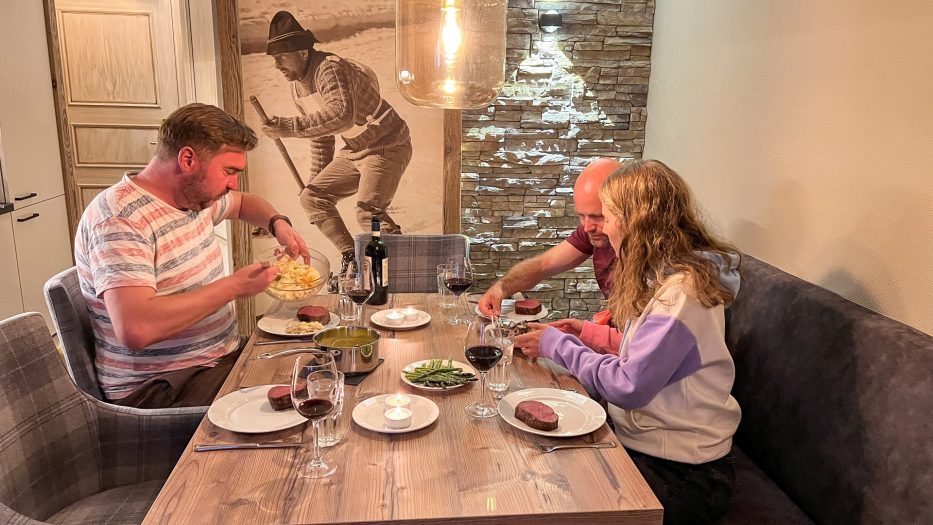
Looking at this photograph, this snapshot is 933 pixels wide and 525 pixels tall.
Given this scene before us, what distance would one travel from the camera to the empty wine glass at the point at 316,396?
1.22m

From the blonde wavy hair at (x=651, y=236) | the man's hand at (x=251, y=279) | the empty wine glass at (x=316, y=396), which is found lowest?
the empty wine glass at (x=316, y=396)

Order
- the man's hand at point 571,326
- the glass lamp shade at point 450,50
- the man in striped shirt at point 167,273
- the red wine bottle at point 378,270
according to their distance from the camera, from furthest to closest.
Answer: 1. the red wine bottle at point 378,270
2. the man's hand at point 571,326
3. the glass lamp shade at point 450,50
4. the man in striped shirt at point 167,273

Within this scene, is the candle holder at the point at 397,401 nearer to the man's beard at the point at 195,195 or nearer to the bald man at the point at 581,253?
the bald man at the point at 581,253

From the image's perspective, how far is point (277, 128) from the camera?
3408 millimetres

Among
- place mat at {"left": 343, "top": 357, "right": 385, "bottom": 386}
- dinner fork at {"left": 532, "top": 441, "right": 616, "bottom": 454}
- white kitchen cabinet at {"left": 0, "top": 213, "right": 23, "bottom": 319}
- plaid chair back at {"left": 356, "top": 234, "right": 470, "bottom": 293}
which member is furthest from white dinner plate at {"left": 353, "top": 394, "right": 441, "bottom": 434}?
white kitchen cabinet at {"left": 0, "top": 213, "right": 23, "bottom": 319}

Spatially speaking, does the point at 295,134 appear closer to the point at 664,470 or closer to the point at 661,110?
the point at 661,110

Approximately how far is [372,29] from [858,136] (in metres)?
2.28

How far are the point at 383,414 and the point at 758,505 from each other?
1036 mm

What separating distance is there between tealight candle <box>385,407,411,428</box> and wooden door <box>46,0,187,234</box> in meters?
4.40

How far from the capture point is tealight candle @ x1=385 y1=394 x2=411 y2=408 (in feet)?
4.76

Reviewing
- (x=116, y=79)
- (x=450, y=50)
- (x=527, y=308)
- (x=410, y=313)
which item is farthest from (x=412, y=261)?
(x=116, y=79)

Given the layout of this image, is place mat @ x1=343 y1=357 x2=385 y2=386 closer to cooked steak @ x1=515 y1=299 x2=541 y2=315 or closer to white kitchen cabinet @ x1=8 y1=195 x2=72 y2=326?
cooked steak @ x1=515 y1=299 x2=541 y2=315

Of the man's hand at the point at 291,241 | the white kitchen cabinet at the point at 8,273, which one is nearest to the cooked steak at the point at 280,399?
the man's hand at the point at 291,241

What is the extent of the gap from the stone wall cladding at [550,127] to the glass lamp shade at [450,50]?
1479mm
